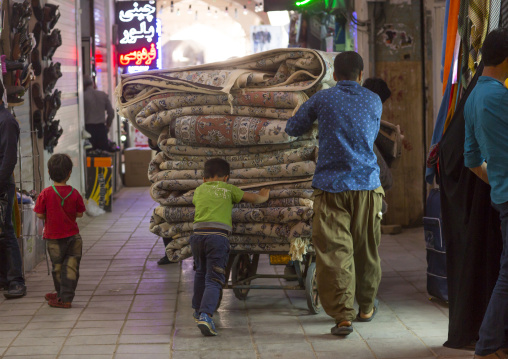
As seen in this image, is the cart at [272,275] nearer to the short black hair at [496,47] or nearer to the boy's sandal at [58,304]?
the boy's sandal at [58,304]

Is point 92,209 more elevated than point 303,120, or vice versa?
point 303,120

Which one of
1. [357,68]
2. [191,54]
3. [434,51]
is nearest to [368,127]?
[357,68]

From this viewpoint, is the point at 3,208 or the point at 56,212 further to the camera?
the point at 3,208

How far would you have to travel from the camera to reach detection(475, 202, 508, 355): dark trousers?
4.00 metres

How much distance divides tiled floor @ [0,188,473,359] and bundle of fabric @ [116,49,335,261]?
1.76 ft

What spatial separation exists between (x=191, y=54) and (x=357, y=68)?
33563 millimetres

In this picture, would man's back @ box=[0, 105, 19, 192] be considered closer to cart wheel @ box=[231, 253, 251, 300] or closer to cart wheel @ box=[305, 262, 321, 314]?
Result: cart wheel @ box=[231, 253, 251, 300]

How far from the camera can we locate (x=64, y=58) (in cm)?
1115

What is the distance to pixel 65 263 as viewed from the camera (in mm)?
5996

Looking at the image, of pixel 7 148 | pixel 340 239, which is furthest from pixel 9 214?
pixel 340 239

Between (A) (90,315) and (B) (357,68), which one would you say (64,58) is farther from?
(B) (357,68)

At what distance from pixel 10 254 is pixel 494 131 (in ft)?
13.8

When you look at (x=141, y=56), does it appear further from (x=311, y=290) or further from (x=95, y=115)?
(x=311, y=290)

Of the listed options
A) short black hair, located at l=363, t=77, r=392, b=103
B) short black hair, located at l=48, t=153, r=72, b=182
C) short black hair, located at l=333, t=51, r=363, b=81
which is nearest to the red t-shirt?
short black hair, located at l=48, t=153, r=72, b=182
